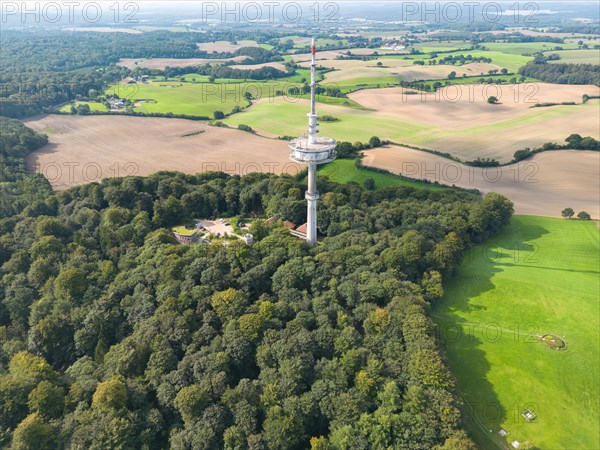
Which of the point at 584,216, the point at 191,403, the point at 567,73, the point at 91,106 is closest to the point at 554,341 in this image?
the point at 584,216

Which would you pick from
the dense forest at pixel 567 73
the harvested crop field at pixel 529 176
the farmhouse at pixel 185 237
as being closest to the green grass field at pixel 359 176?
the harvested crop field at pixel 529 176

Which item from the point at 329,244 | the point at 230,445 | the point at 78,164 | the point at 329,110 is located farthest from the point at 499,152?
the point at 78,164

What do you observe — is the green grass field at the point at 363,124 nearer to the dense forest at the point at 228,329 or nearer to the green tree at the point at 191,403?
the dense forest at the point at 228,329

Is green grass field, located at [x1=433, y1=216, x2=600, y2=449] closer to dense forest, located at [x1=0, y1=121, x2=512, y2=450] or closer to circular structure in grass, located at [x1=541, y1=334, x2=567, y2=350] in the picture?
circular structure in grass, located at [x1=541, y1=334, x2=567, y2=350]

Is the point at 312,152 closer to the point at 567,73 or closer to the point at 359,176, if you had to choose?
the point at 359,176

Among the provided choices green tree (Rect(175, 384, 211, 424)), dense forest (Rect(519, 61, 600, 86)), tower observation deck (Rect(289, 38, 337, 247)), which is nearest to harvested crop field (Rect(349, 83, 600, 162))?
dense forest (Rect(519, 61, 600, 86))
